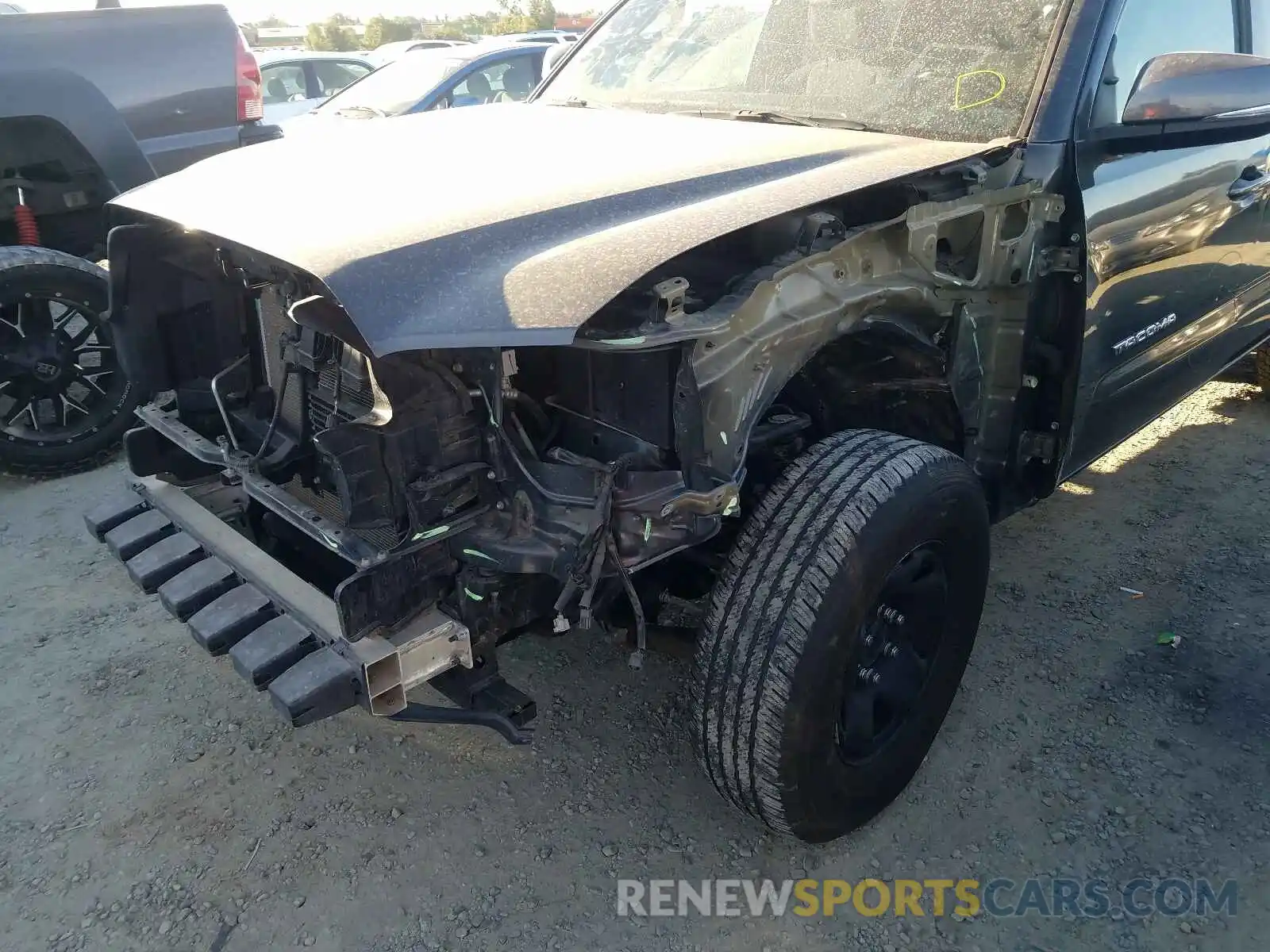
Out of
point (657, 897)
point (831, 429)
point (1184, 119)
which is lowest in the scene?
point (657, 897)

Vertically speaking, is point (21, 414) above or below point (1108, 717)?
above

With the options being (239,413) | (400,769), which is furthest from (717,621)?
(239,413)

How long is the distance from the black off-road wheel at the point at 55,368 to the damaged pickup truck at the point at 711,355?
185 centimetres

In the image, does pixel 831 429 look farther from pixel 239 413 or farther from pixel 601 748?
pixel 239 413

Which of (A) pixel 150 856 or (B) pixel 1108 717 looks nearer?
(A) pixel 150 856

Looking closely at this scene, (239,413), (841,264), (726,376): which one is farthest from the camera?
(239,413)

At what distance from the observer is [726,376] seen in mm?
1989

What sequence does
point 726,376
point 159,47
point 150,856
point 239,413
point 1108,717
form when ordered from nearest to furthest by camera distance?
point 726,376
point 150,856
point 239,413
point 1108,717
point 159,47

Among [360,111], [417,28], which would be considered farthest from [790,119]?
[417,28]

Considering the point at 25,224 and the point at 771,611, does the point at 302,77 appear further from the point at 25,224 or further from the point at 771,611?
the point at 771,611

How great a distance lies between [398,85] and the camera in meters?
8.02

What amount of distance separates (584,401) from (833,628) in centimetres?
71

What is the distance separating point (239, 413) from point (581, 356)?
1.06 metres

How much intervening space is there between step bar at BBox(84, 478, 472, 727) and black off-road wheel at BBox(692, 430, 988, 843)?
0.58m
